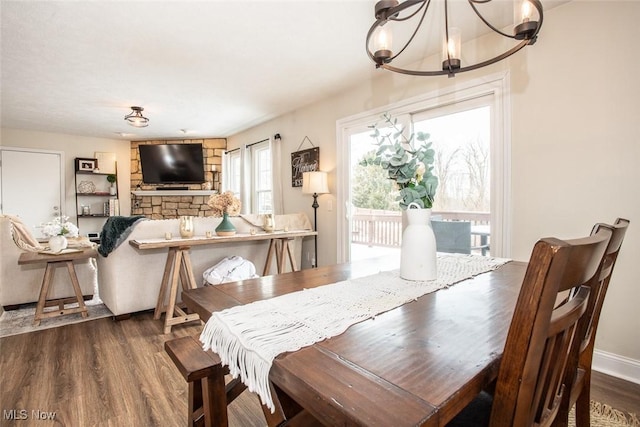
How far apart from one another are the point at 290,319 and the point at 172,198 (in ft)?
21.8

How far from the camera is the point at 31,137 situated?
5789 millimetres

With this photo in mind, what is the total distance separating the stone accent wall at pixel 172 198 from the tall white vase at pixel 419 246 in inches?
236

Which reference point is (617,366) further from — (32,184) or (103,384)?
Answer: (32,184)

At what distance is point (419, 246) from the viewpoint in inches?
51.4

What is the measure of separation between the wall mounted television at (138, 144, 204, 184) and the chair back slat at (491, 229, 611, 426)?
6686mm

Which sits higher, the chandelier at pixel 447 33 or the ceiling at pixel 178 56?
the ceiling at pixel 178 56

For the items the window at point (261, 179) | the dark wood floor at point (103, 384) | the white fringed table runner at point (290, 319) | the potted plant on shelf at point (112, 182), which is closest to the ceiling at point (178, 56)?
the window at point (261, 179)

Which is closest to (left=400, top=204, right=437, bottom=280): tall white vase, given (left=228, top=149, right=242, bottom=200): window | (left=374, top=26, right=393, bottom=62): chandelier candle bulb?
(left=374, top=26, right=393, bottom=62): chandelier candle bulb

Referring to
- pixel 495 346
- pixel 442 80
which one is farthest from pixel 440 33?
pixel 495 346

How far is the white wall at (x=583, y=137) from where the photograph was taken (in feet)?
6.52

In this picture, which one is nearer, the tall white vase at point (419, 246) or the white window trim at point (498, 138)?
the tall white vase at point (419, 246)

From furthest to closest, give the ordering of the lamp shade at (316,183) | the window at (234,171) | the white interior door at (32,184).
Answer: the window at (234,171) < the white interior door at (32,184) < the lamp shade at (316,183)

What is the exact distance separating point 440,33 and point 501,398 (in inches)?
108

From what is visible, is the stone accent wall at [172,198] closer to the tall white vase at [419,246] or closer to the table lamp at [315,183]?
the table lamp at [315,183]
